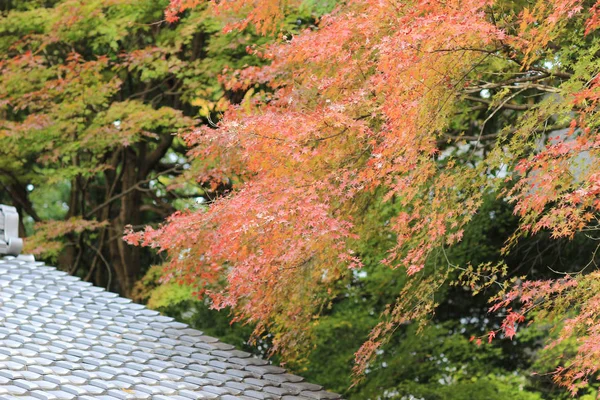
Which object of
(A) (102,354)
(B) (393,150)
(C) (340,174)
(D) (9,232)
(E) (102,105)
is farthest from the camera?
(E) (102,105)

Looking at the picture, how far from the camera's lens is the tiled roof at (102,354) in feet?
22.9

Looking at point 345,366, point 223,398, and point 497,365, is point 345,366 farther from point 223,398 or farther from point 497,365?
point 223,398

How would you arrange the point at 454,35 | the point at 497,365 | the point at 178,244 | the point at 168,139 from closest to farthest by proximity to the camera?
the point at 454,35
the point at 178,244
the point at 497,365
the point at 168,139

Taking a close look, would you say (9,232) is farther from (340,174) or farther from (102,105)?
(102,105)

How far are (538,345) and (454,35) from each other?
940 cm

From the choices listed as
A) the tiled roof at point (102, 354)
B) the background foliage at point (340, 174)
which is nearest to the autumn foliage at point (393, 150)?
the background foliage at point (340, 174)

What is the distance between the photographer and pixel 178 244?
1040 centimetres

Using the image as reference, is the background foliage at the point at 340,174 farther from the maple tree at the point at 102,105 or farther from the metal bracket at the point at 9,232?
the metal bracket at the point at 9,232

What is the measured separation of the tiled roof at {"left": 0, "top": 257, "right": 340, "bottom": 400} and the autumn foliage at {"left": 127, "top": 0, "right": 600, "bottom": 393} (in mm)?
728

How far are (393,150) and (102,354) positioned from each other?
3222 millimetres

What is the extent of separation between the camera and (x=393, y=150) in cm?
793

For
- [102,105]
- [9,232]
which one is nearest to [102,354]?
[9,232]

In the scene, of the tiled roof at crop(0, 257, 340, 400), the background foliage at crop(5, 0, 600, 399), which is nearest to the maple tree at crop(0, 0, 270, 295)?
the background foliage at crop(5, 0, 600, 399)

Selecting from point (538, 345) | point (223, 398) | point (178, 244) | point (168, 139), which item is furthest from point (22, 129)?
point (538, 345)
